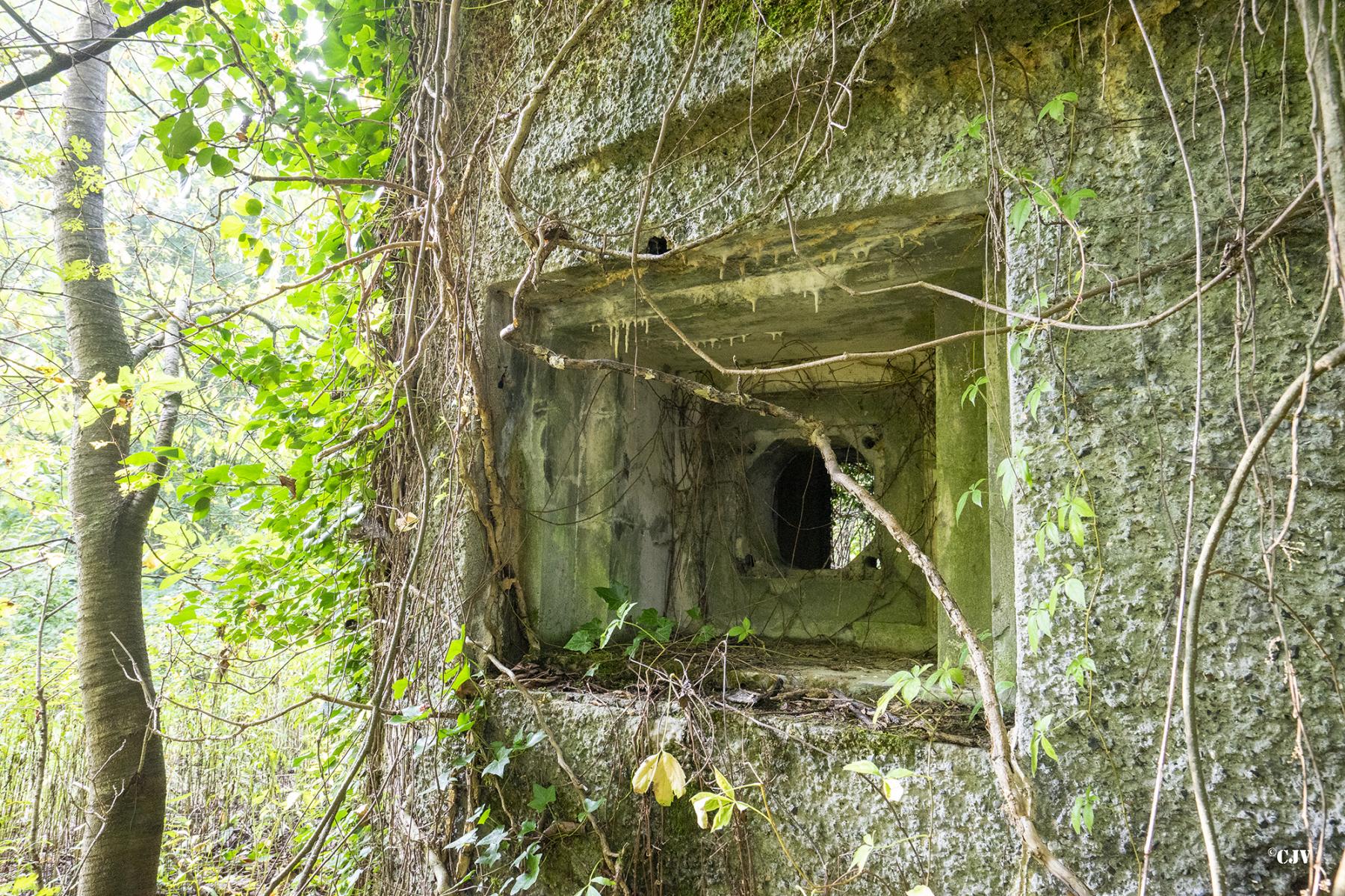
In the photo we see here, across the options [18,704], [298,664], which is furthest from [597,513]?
[18,704]

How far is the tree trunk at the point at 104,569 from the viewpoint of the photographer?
2607mm

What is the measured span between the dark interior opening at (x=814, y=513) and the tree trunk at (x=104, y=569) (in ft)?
10.5

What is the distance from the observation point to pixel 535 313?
2752 mm

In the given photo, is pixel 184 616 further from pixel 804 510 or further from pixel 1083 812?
pixel 804 510

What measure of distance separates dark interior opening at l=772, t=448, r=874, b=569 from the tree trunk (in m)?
3.21

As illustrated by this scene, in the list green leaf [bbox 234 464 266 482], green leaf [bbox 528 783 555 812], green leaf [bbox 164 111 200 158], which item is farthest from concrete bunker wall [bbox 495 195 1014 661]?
green leaf [bbox 164 111 200 158]

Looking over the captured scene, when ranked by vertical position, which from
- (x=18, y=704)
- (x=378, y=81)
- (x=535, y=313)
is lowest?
(x=18, y=704)

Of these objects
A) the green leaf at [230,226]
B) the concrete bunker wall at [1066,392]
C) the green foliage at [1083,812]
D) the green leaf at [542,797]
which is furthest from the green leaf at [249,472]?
the green foliage at [1083,812]

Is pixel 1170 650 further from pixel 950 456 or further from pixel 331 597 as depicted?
pixel 331 597

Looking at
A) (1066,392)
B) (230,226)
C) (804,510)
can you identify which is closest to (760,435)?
(804,510)

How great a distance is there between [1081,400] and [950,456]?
81 cm

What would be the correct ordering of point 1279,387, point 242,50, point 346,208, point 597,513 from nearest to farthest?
point 1279,387
point 242,50
point 346,208
point 597,513

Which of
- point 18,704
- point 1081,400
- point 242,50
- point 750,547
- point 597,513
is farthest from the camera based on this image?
point 18,704

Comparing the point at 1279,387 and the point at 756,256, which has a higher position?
A: the point at 756,256
